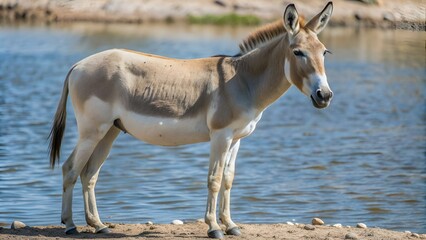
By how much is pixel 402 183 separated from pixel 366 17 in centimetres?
2698

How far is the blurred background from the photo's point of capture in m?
11.0

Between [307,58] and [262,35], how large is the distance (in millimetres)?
743

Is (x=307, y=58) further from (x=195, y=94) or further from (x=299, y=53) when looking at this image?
(x=195, y=94)

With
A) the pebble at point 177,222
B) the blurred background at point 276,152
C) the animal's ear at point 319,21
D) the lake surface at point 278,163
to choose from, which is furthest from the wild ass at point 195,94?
the lake surface at point 278,163

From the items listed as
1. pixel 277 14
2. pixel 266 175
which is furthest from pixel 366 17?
pixel 266 175

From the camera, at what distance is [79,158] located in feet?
28.9

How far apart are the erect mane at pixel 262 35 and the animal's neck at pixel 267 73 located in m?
0.08

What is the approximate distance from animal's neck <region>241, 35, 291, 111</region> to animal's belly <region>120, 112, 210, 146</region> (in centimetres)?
54

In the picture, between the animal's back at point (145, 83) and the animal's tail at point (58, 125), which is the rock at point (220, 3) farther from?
the animal's back at point (145, 83)

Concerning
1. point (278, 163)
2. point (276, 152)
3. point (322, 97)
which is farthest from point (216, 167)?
point (276, 152)

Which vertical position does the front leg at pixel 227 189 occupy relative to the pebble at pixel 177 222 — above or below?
above

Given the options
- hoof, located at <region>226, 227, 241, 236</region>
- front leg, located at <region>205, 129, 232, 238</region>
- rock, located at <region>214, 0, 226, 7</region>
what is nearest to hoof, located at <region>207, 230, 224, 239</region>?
front leg, located at <region>205, 129, 232, 238</region>

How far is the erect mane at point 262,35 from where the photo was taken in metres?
8.91

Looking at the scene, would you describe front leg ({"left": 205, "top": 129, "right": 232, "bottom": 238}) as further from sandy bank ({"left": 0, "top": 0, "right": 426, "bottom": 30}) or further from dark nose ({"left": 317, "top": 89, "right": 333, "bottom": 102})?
sandy bank ({"left": 0, "top": 0, "right": 426, "bottom": 30})
